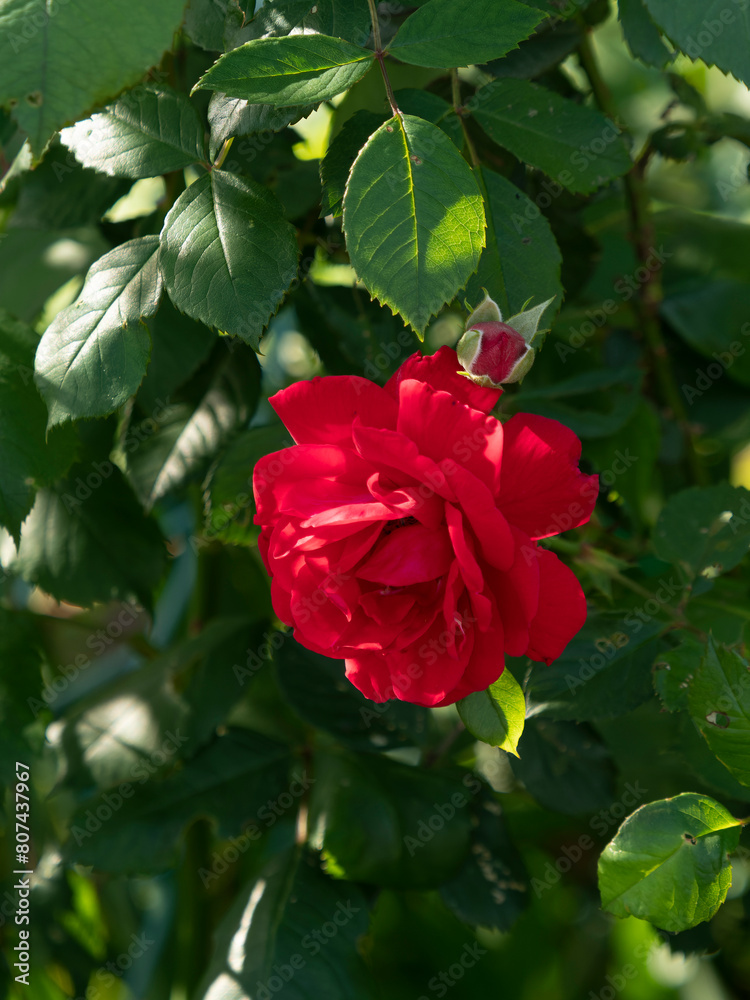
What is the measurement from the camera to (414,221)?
43cm

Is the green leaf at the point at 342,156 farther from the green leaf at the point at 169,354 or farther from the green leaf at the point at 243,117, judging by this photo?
the green leaf at the point at 169,354

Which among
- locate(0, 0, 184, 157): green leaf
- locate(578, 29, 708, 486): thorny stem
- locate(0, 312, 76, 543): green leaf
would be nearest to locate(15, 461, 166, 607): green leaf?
locate(0, 312, 76, 543): green leaf

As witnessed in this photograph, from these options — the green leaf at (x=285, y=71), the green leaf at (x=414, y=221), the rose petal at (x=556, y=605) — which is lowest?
the rose petal at (x=556, y=605)

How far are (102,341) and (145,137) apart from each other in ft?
0.50

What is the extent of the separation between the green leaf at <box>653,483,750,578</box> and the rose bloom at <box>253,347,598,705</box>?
0.80 feet

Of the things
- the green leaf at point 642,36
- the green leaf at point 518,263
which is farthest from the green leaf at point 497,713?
the green leaf at point 642,36

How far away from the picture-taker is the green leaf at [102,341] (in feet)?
1.53

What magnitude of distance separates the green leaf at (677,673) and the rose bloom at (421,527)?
146 millimetres

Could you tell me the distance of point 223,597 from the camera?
3.27 feet

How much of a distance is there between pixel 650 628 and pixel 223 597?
576 mm

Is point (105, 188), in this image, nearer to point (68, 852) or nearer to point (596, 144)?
point (596, 144)

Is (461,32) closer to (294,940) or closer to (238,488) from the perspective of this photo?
(238,488)

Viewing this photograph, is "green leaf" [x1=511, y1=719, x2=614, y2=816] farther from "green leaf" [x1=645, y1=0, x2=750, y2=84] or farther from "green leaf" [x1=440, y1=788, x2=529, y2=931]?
"green leaf" [x1=645, y1=0, x2=750, y2=84]

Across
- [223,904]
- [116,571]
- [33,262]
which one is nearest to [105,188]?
[33,262]
